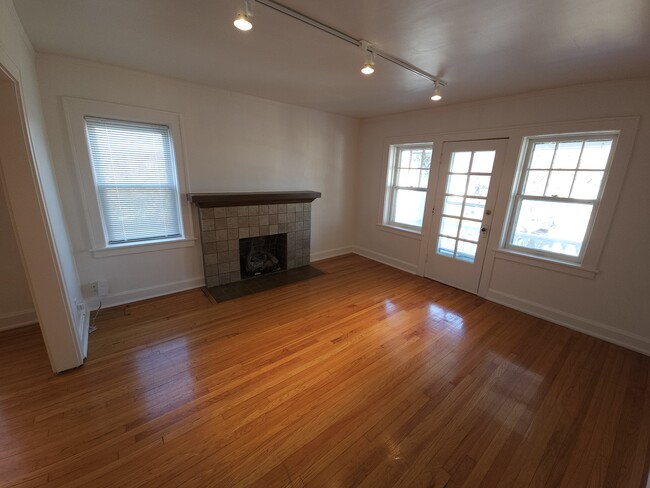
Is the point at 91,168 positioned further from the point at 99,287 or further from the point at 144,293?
the point at 144,293

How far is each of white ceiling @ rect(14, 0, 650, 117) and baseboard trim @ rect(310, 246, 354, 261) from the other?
2.66m

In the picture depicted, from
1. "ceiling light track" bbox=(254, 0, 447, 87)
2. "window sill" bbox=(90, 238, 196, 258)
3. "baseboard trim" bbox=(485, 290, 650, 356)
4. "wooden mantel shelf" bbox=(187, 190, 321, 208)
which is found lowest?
"baseboard trim" bbox=(485, 290, 650, 356)

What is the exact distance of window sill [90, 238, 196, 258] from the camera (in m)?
2.72

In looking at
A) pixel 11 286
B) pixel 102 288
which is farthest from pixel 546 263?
pixel 11 286

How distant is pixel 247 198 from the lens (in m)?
3.26

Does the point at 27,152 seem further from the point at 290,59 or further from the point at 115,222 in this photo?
the point at 290,59

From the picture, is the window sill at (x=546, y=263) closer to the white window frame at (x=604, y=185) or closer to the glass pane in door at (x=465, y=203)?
the white window frame at (x=604, y=185)

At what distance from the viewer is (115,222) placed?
279 cm

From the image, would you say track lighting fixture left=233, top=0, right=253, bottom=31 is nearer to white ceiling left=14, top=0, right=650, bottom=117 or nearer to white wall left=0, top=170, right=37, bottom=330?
white ceiling left=14, top=0, right=650, bottom=117

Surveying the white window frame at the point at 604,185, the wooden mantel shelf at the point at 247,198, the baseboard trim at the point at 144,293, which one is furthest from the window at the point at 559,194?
the baseboard trim at the point at 144,293

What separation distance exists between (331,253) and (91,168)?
11.3 ft

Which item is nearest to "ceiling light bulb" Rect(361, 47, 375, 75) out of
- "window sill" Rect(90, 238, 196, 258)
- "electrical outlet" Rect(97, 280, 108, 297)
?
"window sill" Rect(90, 238, 196, 258)

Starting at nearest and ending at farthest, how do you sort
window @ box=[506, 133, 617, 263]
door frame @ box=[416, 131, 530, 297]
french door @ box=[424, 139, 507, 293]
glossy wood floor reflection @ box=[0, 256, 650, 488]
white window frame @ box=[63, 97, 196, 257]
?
glossy wood floor reflection @ box=[0, 256, 650, 488], white window frame @ box=[63, 97, 196, 257], window @ box=[506, 133, 617, 263], door frame @ box=[416, 131, 530, 297], french door @ box=[424, 139, 507, 293]

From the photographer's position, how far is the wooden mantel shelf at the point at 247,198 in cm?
299
